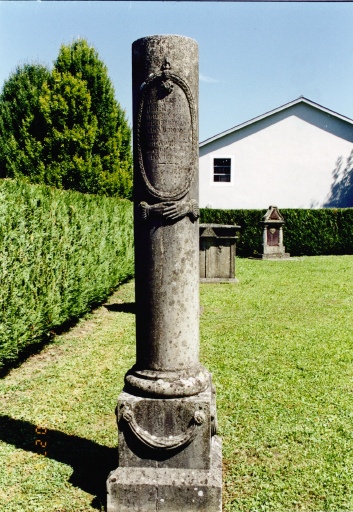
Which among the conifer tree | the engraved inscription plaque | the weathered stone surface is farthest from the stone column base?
the conifer tree

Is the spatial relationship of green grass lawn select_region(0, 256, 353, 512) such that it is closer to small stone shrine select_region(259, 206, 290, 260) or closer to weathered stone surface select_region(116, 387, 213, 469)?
weathered stone surface select_region(116, 387, 213, 469)

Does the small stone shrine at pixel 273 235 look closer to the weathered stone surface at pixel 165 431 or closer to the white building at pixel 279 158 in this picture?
the white building at pixel 279 158

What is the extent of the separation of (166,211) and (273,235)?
1699cm

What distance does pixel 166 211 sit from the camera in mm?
Answer: 3398

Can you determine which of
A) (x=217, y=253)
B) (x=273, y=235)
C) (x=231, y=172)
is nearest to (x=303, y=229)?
(x=273, y=235)

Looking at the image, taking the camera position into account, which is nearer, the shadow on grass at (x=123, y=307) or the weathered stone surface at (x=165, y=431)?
the weathered stone surface at (x=165, y=431)

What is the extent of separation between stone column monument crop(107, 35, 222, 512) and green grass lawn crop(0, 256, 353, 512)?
0.34 m

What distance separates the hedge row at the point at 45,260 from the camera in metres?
6.06

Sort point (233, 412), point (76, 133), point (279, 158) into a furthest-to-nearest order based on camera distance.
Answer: point (279, 158) < point (76, 133) < point (233, 412)

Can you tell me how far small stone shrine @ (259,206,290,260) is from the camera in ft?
64.6

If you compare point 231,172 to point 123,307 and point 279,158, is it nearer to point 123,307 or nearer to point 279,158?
point 279,158

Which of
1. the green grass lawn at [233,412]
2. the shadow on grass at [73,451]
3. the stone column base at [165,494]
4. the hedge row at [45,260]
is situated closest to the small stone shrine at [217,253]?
the hedge row at [45,260]

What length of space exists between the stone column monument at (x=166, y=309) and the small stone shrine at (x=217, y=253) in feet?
29.8

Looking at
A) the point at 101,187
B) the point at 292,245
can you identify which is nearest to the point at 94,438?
the point at 101,187
